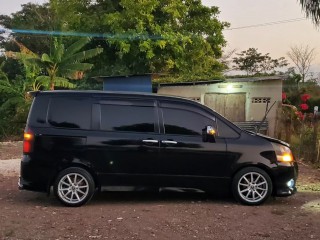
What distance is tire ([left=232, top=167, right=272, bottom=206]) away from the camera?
23.8 feet

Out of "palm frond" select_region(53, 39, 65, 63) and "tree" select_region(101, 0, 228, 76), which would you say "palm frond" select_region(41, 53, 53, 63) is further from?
"tree" select_region(101, 0, 228, 76)

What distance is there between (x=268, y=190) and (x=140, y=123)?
234cm

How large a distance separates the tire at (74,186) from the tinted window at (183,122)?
151cm

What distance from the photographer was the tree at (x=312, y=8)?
35.0ft

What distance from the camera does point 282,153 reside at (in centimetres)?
740

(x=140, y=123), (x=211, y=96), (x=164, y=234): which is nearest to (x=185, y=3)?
(x=211, y=96)

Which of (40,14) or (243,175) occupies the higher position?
(40,14)

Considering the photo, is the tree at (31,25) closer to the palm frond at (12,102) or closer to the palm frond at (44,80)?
the palm frond at (12,102)

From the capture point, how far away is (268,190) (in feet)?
23.8

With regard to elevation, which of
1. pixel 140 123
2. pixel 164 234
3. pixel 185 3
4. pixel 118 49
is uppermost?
pixel 185 3

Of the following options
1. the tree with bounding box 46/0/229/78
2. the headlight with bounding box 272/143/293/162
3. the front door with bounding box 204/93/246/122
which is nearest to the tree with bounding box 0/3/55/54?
the tree with bounding box 46/0/229/78

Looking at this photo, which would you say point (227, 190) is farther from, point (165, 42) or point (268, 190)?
point (165, 42)

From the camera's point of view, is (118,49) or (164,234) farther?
(118,49)

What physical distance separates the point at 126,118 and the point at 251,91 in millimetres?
12390
